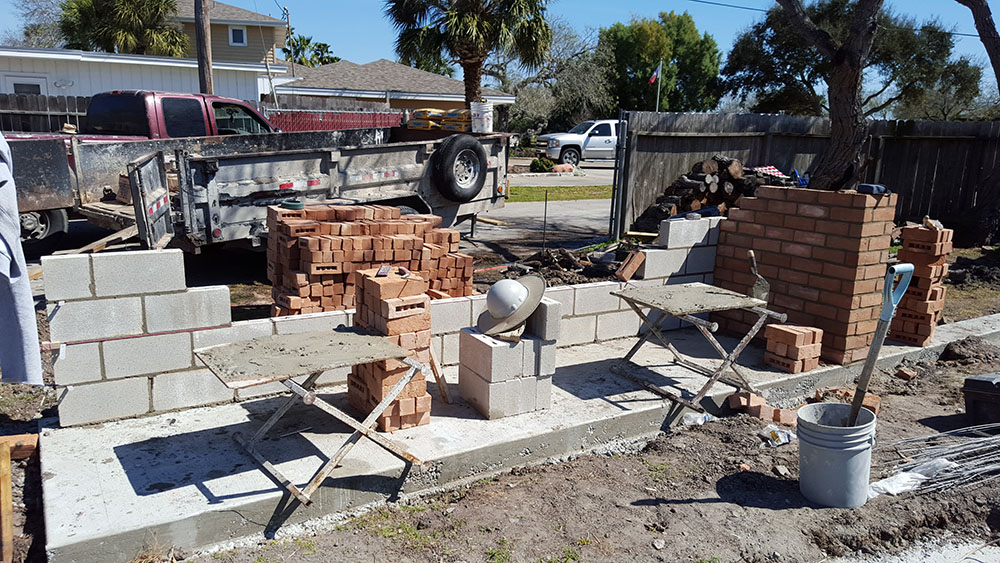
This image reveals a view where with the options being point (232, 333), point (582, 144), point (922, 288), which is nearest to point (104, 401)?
point (232, 333)

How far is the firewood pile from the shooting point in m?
12.0

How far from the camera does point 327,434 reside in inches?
178

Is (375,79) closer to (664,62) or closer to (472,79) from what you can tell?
(472,79)

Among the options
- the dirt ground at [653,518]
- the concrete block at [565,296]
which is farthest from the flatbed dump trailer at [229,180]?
the dirt ground at [653,518]

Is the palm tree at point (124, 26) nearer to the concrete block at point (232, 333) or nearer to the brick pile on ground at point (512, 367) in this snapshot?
the concrete block at point (232, 333)

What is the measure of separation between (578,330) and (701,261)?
5.38 ft

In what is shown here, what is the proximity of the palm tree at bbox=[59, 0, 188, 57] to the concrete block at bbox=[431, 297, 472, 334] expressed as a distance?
24.0m

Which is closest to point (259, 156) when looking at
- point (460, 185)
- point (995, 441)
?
point (460, 185)

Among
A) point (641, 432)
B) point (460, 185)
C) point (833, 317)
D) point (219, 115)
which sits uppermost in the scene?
point (219, 115)

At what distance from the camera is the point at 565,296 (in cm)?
631

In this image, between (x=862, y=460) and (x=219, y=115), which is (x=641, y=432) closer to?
(x=862, y=460)

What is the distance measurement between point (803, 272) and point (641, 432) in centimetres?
250

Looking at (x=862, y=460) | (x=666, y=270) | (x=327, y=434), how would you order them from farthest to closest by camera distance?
(x=666, y=270) < (x=327, y=434) < (x=862, y=460)

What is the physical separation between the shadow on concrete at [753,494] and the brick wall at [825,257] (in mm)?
2334
